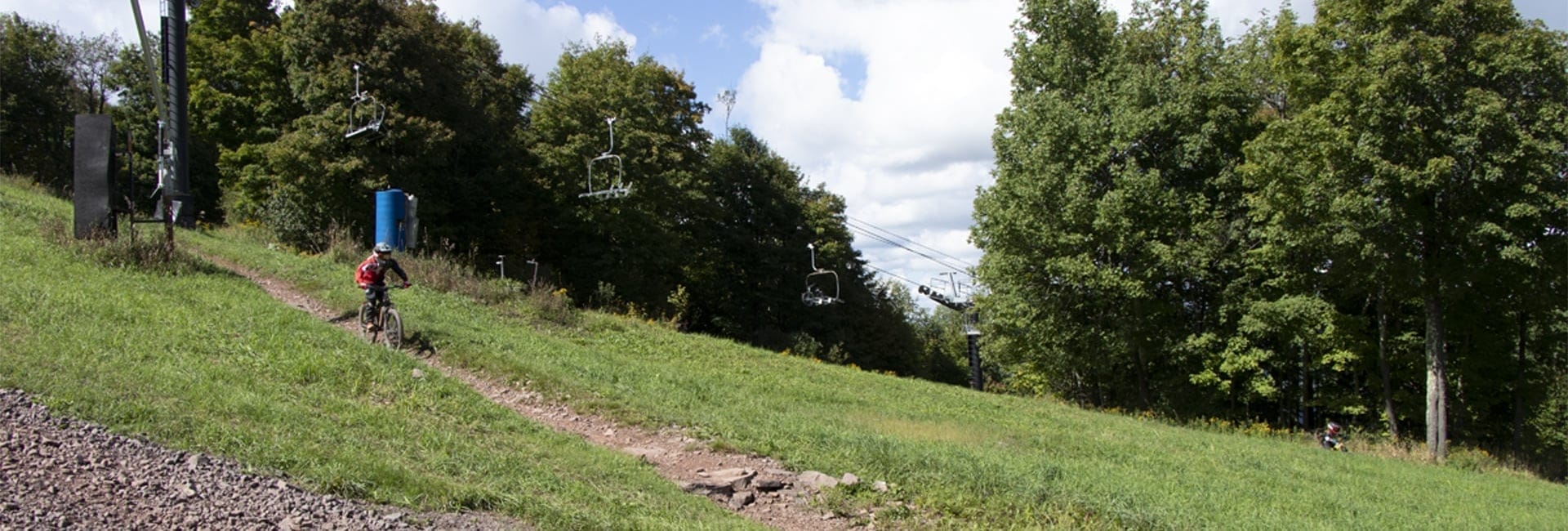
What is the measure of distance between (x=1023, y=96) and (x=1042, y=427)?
746 inches

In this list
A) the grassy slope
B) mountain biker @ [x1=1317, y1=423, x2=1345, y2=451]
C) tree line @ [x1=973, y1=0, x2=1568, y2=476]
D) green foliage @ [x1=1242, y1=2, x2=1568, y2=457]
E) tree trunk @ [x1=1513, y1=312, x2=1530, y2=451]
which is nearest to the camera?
the grassy slope

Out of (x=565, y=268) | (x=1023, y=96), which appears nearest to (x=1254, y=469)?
(x=1023, y=96)

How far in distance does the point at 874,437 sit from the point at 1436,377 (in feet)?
56.7

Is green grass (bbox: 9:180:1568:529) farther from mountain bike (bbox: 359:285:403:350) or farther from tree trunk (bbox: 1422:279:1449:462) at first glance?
tree trunk (bbox: 1422:279:1449:462)

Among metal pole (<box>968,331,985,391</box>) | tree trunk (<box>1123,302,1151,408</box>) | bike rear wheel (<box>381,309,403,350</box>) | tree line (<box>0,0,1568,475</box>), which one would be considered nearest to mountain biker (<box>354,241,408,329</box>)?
bike rear wheel (<box>381,309,403,350</box>)

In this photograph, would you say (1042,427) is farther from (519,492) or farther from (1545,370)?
(1545,370)

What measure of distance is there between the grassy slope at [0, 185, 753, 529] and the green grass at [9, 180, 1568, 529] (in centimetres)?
5

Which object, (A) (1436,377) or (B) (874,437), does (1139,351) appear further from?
(B) (874,437)

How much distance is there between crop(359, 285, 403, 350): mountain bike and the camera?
1198 cm

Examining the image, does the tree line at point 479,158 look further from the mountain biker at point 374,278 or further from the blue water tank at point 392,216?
the mountain biker at point 374,278

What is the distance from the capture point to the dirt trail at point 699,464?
23.2 feet

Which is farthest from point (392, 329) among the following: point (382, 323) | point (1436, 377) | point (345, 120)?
point (1436, 377)

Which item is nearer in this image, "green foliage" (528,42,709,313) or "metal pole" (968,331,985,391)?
"green foliage" (528,42,709,313)

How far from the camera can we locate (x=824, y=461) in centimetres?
817
